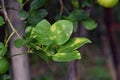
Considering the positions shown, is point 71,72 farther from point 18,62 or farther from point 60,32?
point 60,32

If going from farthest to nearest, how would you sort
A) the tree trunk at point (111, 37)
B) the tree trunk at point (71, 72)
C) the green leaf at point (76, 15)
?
the tree trunk at point (111, 37) < the tree trunk at point (71, 72) < the green leaf at point (76, 15)

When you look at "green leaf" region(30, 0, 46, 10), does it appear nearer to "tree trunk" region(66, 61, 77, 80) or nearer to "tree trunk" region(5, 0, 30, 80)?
"tree trunk" region(5, 0, 30, 80)

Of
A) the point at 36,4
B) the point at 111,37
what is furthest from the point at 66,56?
the point at 111,37

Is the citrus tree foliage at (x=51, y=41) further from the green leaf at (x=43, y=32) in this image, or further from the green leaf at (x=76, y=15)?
the green leaf at (x=76, y=15)

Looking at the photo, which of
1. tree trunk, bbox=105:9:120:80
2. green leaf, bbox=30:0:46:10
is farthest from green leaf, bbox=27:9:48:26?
tree trunk, bbox=105:9:120:80

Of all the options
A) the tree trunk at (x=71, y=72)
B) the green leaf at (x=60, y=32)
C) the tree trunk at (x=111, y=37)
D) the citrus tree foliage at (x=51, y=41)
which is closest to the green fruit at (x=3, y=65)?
the citrus tree foliage at (x=51, y=41)

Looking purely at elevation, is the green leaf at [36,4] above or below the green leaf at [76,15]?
above
